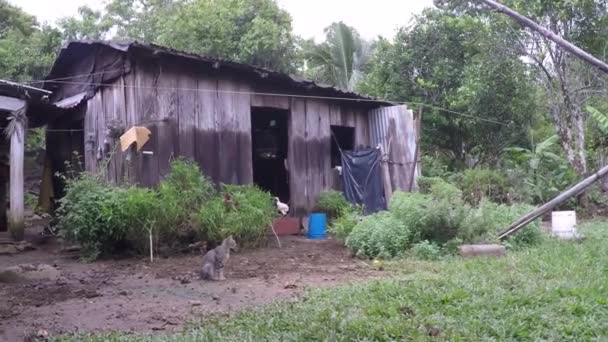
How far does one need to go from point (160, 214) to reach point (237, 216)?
1290mm

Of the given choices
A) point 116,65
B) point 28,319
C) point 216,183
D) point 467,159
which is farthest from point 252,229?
point 467,159

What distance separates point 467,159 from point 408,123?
565cm

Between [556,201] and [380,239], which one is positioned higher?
[556,201]

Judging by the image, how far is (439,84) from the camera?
16.8 metres

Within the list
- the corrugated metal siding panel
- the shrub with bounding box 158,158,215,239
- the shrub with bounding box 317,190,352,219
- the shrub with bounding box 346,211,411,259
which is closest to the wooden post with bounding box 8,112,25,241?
the shrub with bounding box 158,158,215,239

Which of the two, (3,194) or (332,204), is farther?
(3,194)

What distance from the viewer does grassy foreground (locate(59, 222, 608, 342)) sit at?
412 cm

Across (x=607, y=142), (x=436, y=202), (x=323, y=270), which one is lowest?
(x=323, y=270)

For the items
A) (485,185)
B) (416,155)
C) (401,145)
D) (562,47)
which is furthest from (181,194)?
(485,185)

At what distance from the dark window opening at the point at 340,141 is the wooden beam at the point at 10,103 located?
6863 millimetres

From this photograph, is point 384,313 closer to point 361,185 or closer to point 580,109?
point 361,185

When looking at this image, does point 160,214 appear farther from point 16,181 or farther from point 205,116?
point 16,181

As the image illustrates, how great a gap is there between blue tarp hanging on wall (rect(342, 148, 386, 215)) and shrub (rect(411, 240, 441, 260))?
4580 mm

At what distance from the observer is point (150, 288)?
21.4 ft
